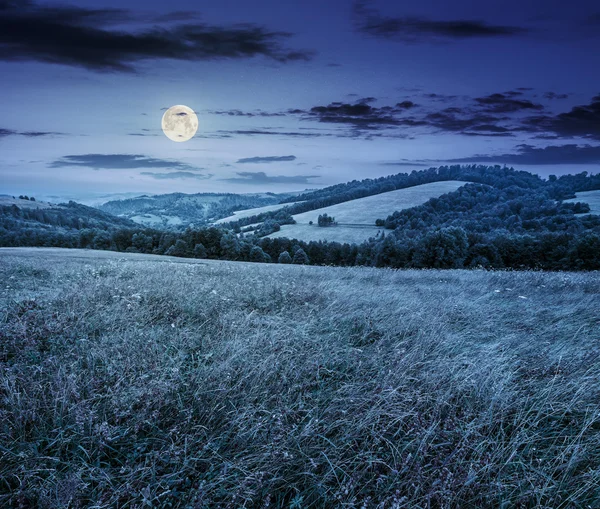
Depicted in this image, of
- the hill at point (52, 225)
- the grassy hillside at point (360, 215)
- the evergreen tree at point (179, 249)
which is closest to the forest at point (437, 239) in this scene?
the evergreen tree at point (179, 249)

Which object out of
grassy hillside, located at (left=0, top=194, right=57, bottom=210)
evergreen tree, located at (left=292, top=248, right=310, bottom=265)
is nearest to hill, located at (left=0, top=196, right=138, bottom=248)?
grassy hillside, located at (left=0, top=194, right=57, bottom=210)

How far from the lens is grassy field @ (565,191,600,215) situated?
87.9 m

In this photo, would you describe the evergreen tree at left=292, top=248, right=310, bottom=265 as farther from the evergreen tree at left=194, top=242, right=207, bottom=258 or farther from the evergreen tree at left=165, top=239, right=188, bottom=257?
the evergreen tree at left=165, top=239, right=188, bottom=257

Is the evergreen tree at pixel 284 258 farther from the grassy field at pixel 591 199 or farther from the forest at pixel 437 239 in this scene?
the grassy field at pixel 591 199

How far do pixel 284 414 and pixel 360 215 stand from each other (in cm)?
11087

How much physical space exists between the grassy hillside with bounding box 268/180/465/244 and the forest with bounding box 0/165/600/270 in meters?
5.33

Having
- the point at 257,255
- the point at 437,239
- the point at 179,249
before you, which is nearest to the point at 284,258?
the point at 257,255

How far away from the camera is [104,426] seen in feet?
9.00

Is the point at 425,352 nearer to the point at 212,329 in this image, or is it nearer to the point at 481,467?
the point at 481,467

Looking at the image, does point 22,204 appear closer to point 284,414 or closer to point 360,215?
point 360,215

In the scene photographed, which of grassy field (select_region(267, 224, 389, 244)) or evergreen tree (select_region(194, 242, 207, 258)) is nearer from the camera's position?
evergreen tree (select_region(194, 242, 207, 258))

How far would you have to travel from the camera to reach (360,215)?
111062 mm

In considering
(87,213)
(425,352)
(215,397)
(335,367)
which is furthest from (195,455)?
(87,213)

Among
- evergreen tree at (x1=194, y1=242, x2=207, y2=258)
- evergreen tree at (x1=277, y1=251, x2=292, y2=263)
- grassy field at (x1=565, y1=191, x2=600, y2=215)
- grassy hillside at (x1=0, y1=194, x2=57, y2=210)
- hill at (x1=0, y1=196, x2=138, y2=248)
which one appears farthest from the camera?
grassy hillside at (x1=0, y1=194, x2=57, y2=210)
